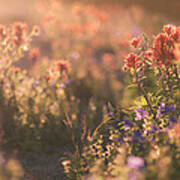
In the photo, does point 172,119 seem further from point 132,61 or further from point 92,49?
point 92,49

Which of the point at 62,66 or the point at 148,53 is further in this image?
the point at 62,66

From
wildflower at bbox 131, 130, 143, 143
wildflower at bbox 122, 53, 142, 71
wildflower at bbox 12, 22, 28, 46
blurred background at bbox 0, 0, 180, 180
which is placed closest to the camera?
wildflower at bbox 131, 130, 143, 143

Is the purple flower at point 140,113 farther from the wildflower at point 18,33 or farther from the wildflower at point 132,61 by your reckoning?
the wildflower at point 18,33

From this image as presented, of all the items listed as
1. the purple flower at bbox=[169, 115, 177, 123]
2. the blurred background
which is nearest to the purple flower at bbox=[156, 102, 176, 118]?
the purple flower at bbox=[169, 115, 177, 123]

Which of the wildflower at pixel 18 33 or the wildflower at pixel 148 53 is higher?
the wildflower at pixel 18 33

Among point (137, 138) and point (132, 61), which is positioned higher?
point (132, 61)

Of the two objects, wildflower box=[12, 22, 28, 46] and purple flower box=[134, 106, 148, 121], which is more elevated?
wildflower box=[12, 22, 28, 46]

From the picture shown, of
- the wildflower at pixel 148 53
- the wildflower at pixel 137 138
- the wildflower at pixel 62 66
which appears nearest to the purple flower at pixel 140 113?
the wildflower at pixel 137 138

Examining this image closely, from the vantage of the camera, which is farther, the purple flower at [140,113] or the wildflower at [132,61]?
the purple flower at [140,113]

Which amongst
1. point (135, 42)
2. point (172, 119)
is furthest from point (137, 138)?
point (135, 42)

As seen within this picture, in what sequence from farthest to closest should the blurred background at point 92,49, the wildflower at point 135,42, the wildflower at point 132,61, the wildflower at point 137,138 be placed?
the blurred background at point 92,49
the wildflower at point 135,42
the wildflower at point 132,61
the wildflower at point 137,138

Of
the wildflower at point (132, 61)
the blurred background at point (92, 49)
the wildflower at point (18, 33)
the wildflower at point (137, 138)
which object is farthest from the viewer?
the blurred background at point (92, 49)

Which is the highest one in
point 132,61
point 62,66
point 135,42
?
point 62,66

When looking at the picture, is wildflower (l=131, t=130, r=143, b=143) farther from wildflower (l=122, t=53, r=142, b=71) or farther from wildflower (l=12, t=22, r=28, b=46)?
wildflower (l=12, t=22, r=28, b=46)
